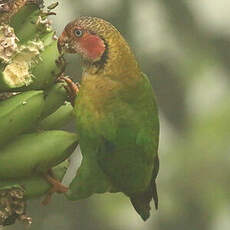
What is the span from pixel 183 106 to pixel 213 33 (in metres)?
0.44

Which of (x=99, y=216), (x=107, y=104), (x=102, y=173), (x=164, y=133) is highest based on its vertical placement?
(x=107, y=104)

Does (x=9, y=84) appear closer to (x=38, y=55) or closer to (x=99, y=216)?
(x=38, y=55)

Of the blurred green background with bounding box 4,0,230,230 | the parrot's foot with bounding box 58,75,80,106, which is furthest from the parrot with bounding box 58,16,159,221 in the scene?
the blurred green background with bounding box 4,0,230,230

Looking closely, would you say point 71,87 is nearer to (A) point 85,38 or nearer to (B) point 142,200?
(A) point 85,38

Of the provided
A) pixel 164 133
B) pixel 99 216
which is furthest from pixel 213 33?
pixel 99 216

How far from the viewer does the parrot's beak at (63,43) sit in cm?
106

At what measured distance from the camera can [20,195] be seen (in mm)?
1066

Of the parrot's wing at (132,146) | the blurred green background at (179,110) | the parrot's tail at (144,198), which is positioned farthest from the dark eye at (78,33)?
the blurred green background at (179,110)

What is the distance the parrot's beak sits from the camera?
41.7 inches

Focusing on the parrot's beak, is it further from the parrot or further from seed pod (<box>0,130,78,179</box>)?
seed pod (<box>0,130,78,179</box>)

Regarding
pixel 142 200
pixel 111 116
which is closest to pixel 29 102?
pixel 111 116

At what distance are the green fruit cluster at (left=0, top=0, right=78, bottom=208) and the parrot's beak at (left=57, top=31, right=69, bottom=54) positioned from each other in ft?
0.04

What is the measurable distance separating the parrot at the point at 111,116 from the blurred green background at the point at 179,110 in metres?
2.37

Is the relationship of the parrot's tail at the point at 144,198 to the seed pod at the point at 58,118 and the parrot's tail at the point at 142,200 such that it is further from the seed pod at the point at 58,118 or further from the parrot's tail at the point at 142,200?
the seed pod at the point at 58,118
